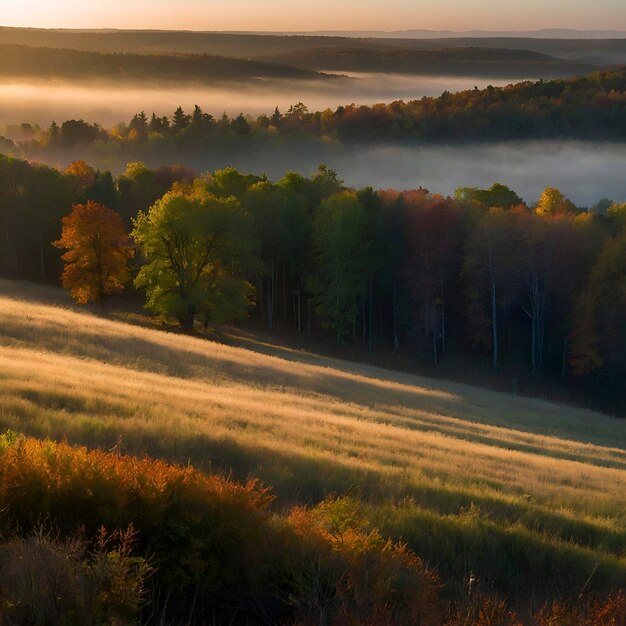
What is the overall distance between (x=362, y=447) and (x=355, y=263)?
4190cm

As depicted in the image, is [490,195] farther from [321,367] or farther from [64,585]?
[64,585]

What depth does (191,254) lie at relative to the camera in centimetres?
5044

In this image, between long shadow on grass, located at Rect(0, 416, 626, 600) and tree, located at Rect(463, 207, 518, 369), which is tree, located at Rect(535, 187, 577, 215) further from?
long shadow on grass, located at Rect(0, 416, 626, 600)

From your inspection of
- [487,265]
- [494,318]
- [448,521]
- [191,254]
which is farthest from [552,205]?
[448,521]

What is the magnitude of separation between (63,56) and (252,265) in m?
148

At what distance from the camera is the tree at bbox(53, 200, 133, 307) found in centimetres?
4944

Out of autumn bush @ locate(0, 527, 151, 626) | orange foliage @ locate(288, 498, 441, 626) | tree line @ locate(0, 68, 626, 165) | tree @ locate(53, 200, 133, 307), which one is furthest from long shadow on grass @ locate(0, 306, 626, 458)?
tree line @ locate(0, 68, 626, 165)

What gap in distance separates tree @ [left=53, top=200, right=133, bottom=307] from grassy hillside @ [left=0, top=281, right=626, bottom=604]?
19.7 meters

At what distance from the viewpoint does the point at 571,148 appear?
14662 centimetres

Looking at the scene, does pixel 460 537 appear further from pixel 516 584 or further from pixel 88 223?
pixel 88 223

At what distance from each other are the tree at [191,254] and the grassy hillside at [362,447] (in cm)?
1747

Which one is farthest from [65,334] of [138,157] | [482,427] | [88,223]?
[138,157]

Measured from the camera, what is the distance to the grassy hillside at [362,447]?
1020 centimetres

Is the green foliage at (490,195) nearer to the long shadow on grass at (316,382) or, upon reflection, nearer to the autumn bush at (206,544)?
the long shadow on grass at (316,382)
